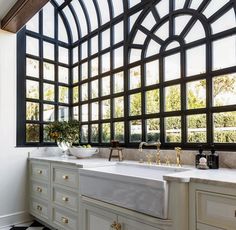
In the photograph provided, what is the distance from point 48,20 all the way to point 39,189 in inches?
94.9

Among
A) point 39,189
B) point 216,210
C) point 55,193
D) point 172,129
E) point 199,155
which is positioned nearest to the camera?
point 216,210

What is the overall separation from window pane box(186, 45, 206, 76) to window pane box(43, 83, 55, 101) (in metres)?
2.10

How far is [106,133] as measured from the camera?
314cm

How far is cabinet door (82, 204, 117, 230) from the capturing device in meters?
1.85

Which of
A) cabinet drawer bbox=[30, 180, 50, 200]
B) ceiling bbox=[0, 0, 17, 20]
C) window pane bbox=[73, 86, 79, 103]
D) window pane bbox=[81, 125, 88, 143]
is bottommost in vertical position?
cabinet drawer bbox=[30, 180, 50, 200]

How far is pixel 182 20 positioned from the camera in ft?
7.73

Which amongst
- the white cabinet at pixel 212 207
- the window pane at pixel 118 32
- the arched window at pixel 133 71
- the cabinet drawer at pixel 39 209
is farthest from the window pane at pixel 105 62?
the white cabinet at pixel 212 207

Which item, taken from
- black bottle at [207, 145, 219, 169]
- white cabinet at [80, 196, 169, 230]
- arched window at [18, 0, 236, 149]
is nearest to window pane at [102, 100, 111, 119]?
arched window at [18, 0, 236, 149]

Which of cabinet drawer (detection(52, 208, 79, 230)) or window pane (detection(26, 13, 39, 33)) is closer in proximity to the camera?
cabinet drawer (detection(52, 208, 79, 230))

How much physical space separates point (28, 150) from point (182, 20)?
2.46m

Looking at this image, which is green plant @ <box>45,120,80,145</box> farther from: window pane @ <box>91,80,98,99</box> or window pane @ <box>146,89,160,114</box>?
window pane @ <box>146,89,160,114</box>

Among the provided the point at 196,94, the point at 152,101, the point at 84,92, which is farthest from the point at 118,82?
the point at 196,94

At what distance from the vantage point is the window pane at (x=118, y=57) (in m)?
2.97

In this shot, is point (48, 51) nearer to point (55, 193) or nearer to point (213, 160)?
point (55, 193)
